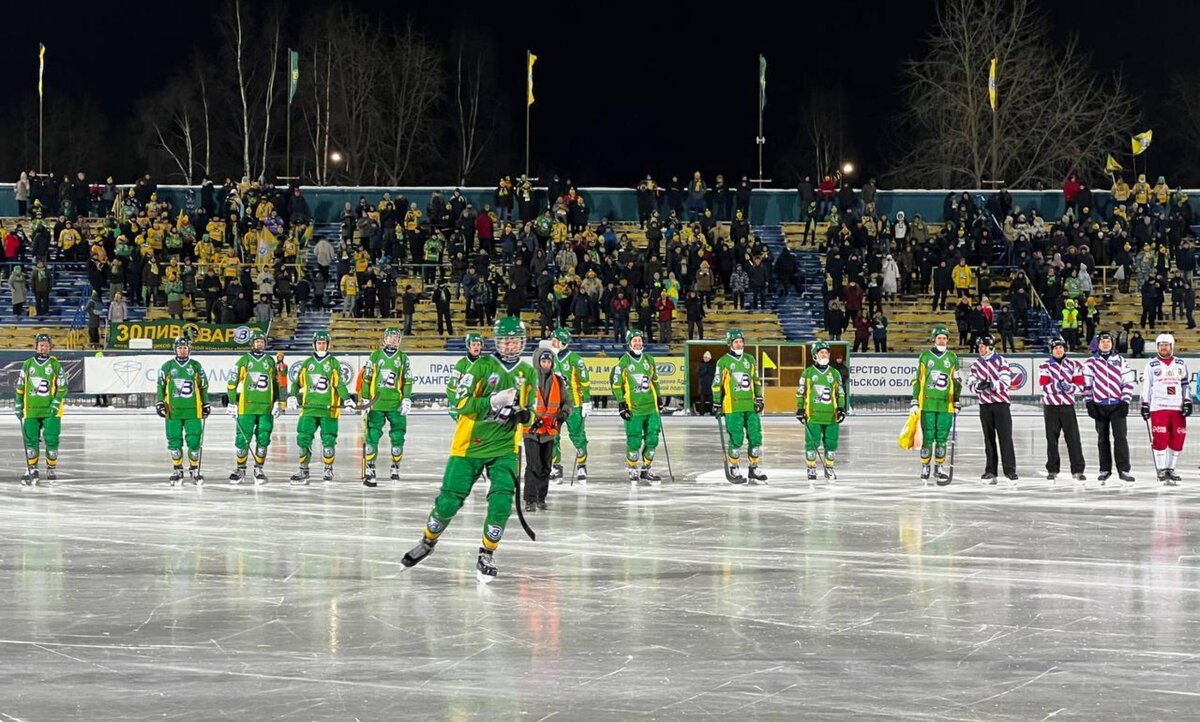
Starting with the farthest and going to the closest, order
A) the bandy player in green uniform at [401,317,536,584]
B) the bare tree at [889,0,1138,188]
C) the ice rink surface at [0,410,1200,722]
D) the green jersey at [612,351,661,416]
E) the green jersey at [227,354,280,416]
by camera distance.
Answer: the bare tree at [889,0,1138,188] < the green jersey at [612,351,661,416] < the green jersey at [227,354,280,416] < the bandy player in green uniform at [401,317,536,584] < the ice rink surface at [0,410,1200,722]

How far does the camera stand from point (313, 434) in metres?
19.1

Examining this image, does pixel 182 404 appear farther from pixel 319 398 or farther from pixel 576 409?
pixel 576 409

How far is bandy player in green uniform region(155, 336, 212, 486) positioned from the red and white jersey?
37.0 feet

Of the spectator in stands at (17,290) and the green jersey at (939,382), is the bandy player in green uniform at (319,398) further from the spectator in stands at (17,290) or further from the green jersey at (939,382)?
the spectator in stands at (17,290)

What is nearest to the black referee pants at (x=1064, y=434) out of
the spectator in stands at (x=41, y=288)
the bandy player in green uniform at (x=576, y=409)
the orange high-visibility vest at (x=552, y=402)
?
the bandy player in green uniform at (x=576, y=409)

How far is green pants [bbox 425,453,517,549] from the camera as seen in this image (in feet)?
36.7

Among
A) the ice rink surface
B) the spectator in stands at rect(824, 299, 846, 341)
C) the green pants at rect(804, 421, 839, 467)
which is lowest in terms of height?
the ice rink surface

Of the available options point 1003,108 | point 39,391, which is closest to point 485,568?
point 39,391

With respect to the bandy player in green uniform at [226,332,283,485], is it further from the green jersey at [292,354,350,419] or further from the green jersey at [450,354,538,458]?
the green jersey at [450,354,538,458]

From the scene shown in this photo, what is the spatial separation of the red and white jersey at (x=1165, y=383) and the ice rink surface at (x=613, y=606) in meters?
1.32

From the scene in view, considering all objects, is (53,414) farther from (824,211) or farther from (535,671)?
(824,211)

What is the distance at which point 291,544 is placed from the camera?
1337 cm

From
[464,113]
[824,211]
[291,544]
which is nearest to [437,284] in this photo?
[824,211]

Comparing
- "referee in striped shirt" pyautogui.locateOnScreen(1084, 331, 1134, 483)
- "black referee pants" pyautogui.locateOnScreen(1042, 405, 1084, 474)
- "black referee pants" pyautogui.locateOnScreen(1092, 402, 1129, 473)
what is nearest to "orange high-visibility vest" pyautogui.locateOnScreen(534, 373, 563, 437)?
"black referee pants" pyautogui.locateOnScreen(1042, 405, 1084, 474)
